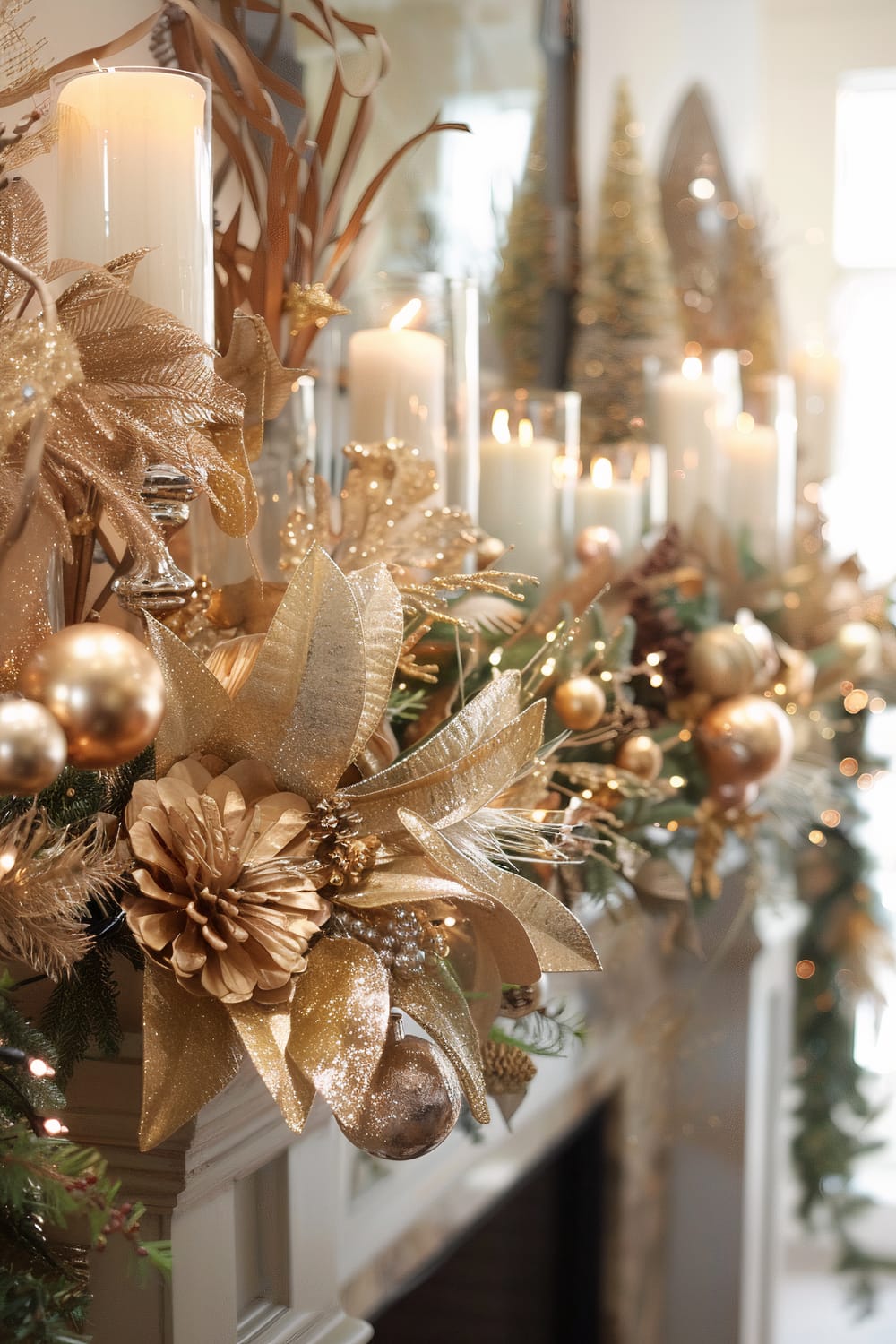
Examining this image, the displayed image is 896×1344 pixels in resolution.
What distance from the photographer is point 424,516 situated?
0.52 m

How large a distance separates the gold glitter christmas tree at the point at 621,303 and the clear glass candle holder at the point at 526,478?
1.52 ft

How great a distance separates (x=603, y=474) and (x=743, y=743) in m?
0.25

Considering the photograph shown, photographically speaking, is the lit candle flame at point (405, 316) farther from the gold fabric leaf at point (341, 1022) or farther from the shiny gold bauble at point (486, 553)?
the gold fabric leaf at point (341, 1022)

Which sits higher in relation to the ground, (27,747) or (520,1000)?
(27,747)

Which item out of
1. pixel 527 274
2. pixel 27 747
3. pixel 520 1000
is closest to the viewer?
pixel 27 747

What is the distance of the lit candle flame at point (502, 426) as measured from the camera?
0.74 metres

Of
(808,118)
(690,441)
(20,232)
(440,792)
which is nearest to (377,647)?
(440,792)

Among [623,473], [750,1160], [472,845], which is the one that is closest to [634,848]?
[472,845]

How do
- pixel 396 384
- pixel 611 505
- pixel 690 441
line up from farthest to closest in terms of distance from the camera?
1. pixel 690 441
2. pixel 611 505
3. pixel 396 384

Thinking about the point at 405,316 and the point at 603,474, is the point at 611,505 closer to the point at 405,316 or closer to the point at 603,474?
the point at 603,474

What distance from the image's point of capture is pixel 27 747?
10.1 inches

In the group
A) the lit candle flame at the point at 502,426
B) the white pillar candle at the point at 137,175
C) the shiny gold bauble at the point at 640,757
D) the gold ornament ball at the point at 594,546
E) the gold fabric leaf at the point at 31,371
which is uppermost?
the white pillar candle at the point at 137,175

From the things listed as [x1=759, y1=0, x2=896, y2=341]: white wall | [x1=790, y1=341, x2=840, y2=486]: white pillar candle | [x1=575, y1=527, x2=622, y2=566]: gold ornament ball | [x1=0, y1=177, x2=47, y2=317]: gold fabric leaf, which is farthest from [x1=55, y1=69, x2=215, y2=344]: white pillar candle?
[x1=759, y1=0, x2=896, y2=341]: white wall

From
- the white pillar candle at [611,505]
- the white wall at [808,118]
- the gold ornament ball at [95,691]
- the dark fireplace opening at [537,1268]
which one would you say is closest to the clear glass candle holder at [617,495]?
the white pillar candle at [611,505]
